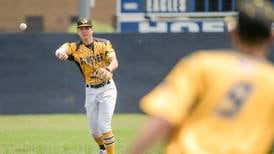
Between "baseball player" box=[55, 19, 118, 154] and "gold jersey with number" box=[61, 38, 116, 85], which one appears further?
"gold jersey with number" box=[61, 38, 116, 85]

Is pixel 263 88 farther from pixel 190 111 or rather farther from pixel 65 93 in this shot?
pixel 65 93

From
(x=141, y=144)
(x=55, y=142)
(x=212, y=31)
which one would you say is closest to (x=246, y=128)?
(x=141, y=144)

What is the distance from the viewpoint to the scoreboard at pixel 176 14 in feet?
75.6

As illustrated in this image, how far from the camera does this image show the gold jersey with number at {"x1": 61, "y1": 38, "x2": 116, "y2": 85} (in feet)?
38.9

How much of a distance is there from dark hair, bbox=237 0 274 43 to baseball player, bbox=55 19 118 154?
299 inches

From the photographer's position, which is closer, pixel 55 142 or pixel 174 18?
pixel 55 142

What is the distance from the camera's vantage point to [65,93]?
21172mm

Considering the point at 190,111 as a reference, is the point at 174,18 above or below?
below

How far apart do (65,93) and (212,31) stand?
4.40m

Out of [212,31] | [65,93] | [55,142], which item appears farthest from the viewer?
[212,31]

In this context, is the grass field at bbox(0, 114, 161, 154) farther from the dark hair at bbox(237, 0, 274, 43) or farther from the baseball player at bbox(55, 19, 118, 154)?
the dark hair at bbox(237, 0, 274, 43)

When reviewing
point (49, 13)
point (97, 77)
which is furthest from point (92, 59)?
point (49, 13)

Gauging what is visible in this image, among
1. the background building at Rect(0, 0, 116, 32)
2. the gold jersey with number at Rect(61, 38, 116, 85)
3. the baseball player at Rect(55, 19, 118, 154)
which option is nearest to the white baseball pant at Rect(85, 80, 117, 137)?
the baseball player at Rect(55, 19, 118, 154)

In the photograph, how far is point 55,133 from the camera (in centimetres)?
1659
